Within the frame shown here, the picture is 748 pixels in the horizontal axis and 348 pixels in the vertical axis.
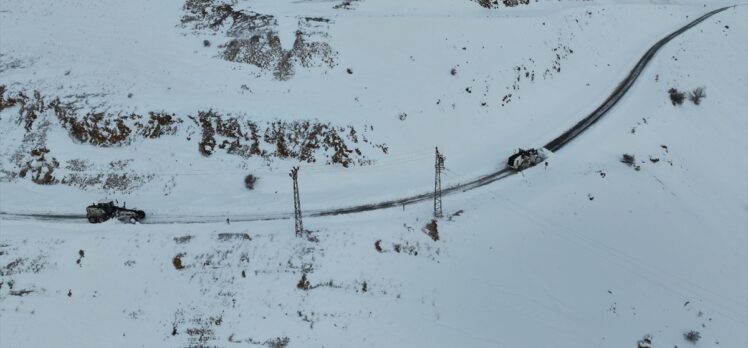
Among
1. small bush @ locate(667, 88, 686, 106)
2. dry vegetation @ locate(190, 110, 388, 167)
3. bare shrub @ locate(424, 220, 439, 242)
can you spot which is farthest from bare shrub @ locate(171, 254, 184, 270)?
small bush @ locate(667, 88, 686, 106)

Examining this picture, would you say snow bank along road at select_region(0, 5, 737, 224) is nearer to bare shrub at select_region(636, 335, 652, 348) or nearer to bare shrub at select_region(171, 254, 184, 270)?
bare shrub at select_region(171, 254, 184, 270)

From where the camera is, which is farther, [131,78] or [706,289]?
[131,78]

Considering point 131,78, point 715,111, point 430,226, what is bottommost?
point 430,226

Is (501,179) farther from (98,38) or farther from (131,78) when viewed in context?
(98,38)

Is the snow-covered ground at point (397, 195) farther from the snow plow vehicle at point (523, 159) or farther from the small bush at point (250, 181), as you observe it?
the snow plow vehicle at point (523, 159)

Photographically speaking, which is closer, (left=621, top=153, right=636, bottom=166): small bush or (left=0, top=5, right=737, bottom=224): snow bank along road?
(left=0, top=5, right=737, bottom=224): snow bank along road

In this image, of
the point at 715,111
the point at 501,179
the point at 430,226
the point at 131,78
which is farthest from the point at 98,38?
the point at 715,111
